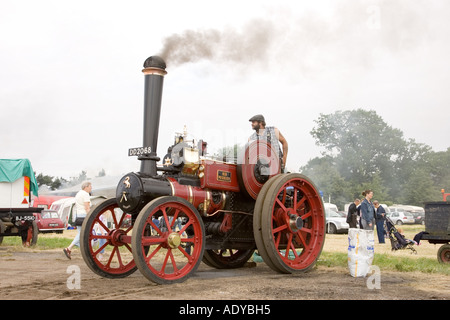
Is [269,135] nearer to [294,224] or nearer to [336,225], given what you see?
[294,224]

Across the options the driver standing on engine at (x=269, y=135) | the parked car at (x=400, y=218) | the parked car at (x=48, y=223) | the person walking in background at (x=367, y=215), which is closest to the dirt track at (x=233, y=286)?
the driver standing on engine at (x=269, y=135)

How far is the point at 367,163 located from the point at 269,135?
152 ft

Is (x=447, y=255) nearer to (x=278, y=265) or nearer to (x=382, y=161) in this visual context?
(x=278, y=265)

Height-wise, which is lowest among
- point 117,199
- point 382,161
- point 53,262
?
point 53,262

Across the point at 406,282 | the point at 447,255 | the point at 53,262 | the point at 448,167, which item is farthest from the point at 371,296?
the point at 448,167

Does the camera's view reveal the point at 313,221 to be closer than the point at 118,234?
No

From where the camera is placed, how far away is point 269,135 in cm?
703

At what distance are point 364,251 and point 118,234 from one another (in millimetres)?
3013

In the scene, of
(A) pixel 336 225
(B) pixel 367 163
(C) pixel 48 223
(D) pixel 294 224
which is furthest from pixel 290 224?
→ (B) pixel 367 163

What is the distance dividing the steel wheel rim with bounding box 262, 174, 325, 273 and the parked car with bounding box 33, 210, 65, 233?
18.3 metres

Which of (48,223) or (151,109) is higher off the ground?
(151,109)

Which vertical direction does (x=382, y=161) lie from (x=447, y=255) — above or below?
above

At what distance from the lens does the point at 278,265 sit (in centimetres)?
620

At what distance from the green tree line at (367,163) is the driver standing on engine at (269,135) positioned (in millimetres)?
37721
